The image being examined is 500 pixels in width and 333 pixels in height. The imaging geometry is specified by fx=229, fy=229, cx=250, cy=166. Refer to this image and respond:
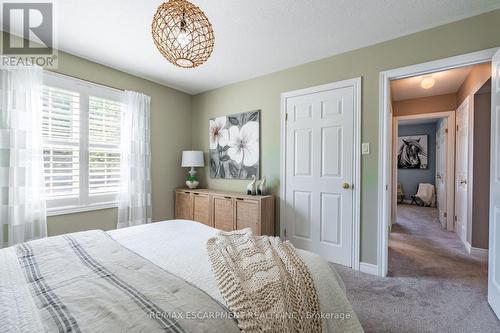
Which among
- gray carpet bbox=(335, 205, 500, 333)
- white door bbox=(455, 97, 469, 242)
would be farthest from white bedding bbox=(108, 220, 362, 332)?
white door bbox=(455, 97, 469, 242)

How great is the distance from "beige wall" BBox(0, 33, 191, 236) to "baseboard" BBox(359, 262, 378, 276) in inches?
112

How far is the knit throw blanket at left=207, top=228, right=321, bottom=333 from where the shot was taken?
0.81 metres

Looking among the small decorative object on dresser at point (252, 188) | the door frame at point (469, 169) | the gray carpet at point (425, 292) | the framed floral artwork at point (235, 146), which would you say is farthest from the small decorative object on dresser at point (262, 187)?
the door frame at point (469, 169)

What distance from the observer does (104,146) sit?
9.80 ft

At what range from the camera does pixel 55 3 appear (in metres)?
1.88

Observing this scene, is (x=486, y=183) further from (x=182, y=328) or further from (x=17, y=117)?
(x=17, y=117)

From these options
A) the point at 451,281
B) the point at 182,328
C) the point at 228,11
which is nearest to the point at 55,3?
the point at 228,11

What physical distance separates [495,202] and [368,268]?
123cm

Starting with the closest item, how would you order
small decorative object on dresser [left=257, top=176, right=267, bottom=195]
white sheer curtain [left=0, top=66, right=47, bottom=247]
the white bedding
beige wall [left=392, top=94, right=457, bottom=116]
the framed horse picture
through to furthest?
1. the white bedding
2. white sheer curtain [left=0, top=66, right=47, bottom=247]
3. small decorative object on dresser [left=257, top=176, right=267, bottom=195]
4. beige wall [left=392, top=94, right=457, bottom=116]
5. the framed horse picture

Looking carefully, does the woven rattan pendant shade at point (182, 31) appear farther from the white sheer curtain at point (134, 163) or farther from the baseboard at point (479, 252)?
the baseboard at point (479, 252)

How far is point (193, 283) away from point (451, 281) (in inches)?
104

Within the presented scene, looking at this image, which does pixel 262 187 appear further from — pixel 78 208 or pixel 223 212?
pixel 78 208

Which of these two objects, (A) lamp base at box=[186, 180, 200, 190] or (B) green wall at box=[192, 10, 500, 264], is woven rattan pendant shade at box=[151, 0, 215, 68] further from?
(A) lamp base at box=[186, 180, 200, 190]

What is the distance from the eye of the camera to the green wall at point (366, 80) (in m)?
2.01
